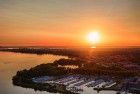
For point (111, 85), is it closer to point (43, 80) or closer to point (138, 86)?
point (138, 86)

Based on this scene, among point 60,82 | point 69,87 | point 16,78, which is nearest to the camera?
point 69,87

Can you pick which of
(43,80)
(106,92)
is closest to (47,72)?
(43,80)

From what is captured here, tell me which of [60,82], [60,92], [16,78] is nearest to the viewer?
[60,92]

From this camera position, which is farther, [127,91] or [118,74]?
[118,74]

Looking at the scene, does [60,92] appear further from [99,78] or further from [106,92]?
[99,78]

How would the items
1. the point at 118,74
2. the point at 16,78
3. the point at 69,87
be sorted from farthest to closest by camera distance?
1. the point at 118,74
2. the point at 16,78
3. the point at 69,87

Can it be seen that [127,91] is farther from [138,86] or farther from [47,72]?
[47,72]

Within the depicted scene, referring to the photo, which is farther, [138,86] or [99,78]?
[99,78]

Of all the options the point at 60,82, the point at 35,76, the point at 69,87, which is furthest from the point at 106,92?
the point at 35,76

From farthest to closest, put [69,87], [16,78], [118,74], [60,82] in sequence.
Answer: [118,74]
[16,78]
[60,82]
[69,87]
